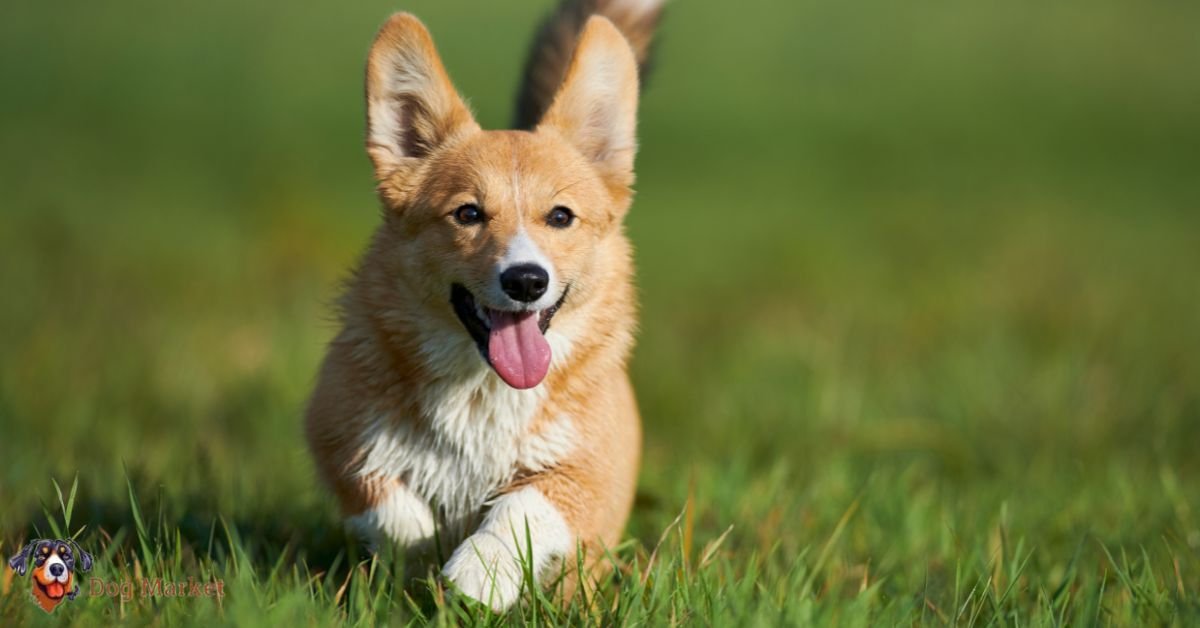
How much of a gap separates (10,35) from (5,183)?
6.85 m

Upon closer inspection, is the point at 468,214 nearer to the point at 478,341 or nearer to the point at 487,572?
the point at 478,341

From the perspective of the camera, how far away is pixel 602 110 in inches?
180

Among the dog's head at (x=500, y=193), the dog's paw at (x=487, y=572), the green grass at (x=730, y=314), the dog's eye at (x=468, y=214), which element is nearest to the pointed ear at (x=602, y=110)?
the dog's head at (x=500, y=193)

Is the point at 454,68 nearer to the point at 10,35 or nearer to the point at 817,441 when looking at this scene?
the point at 10,35

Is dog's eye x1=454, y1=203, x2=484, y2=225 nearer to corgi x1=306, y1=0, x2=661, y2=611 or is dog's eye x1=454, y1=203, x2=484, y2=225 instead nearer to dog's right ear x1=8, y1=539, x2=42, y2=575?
corgi x1=306, y1=0, x2=661, y2=611

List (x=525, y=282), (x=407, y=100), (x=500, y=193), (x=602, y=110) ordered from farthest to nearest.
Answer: (x=602, y=110) → (x=407, y=100) → (x=500, y=193) → (x=525, y=282)

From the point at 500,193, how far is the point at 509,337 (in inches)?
19.5

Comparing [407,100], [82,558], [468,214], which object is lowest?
[82,558]

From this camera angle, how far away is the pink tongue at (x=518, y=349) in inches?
156

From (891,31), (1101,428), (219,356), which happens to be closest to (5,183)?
(219,356)

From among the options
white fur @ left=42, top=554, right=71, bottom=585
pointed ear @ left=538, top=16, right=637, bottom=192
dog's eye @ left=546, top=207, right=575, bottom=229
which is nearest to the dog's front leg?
white fur @ left=42, top=554, right=71, bottom=585

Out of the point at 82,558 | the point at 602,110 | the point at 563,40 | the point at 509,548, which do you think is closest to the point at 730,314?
the point at 563,40

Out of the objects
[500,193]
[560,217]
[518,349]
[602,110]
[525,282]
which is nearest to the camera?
[525,282]

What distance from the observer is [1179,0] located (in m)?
23.2
